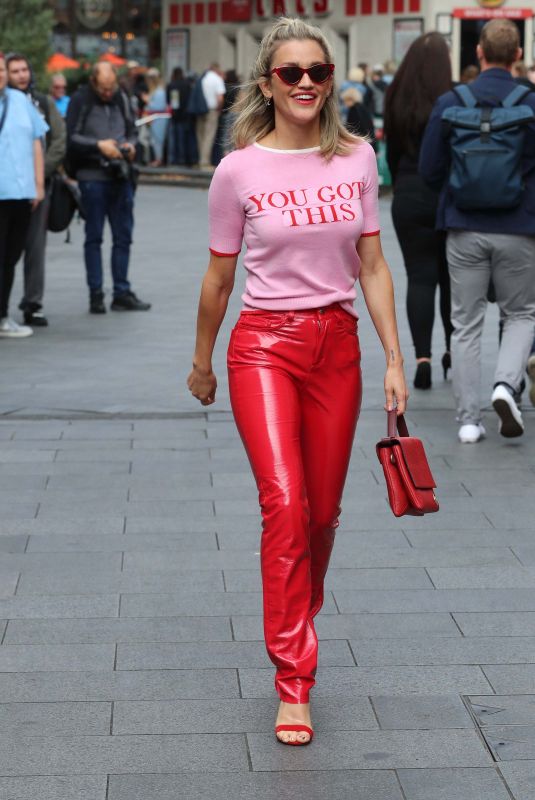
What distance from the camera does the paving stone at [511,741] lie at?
12.6ft

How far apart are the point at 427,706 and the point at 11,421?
4375 millimetres

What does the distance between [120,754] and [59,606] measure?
1.26 m

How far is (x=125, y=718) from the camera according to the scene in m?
4.09

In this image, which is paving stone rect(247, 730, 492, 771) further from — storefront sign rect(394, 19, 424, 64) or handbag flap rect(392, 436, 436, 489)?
storefront sign rect(394, 19, 424, 64)

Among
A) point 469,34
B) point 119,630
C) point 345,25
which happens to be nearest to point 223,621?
point 119,630

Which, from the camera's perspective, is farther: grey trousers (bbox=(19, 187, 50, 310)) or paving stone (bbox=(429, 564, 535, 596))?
→ grey trousers (bbox=(19, 187, 50, 310))

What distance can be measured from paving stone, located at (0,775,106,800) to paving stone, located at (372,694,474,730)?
78 centimetres

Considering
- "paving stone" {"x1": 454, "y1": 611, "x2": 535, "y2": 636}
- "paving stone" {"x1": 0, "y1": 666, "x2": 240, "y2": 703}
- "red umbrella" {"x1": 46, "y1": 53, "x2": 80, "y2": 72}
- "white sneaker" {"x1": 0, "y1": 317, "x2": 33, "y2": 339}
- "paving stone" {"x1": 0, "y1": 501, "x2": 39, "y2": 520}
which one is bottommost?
"red umbrella" {"x1": 46, "y1": 53, "x2": 80, "y2": 72}

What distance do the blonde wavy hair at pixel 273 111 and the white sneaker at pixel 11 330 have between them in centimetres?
699

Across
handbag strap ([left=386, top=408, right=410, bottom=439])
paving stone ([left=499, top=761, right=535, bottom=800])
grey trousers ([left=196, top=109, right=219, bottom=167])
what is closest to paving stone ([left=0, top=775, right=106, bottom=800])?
paving stone ([left=499, top=761, right=535, bottom=800])

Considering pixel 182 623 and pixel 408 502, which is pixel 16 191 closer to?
pixel 182 623

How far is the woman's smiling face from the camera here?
161 inches

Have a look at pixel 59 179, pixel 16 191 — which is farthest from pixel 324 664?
pixel 59 179

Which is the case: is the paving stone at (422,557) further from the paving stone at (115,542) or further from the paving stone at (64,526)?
the paving stone at (64,526)
